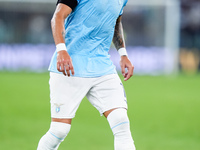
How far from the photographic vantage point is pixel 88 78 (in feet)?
17.6

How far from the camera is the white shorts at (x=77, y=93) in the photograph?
5.32m

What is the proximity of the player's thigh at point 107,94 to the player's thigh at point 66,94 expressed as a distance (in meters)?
0.12

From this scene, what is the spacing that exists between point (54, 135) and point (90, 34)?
3.67 feet

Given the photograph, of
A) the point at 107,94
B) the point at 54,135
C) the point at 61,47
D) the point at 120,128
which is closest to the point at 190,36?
the point at 107,94

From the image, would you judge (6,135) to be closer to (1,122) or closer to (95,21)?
(1,122)

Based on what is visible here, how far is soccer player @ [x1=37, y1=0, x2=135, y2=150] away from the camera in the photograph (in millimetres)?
5270

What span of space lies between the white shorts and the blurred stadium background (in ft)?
9.48

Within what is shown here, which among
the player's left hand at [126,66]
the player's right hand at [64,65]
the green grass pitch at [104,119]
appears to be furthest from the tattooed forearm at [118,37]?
the green grass pitch at [104,119]

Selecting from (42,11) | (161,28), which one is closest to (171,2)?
(161,28)

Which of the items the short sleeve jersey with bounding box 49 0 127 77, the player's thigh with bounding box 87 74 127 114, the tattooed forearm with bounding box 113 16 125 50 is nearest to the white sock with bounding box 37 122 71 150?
the player's thigh with bounding box 87 74 127 114

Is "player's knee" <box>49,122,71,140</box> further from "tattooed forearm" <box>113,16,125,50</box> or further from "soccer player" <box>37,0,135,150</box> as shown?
"tattooed forearm" <box>113,16,125,50</box>

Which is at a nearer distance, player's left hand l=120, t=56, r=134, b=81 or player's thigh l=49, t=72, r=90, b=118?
player's thigh l=49, t=72, r=90, b=118

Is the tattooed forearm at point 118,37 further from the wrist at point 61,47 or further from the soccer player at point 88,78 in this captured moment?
the wrist at point 61,47

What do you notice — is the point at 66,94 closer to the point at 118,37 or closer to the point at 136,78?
the point at 118,37
